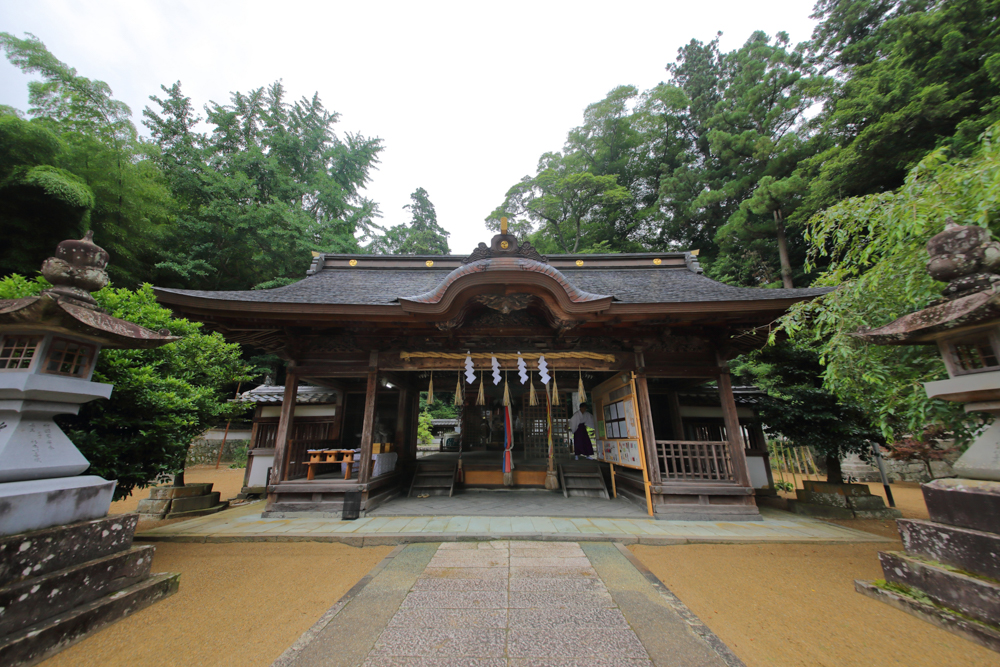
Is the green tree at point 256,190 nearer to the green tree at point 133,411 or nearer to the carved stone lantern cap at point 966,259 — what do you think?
the green tree at point 133,411

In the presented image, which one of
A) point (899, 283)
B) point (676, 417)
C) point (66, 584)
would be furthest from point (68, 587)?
point (676, 417)

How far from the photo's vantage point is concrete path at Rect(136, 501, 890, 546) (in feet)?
16.4

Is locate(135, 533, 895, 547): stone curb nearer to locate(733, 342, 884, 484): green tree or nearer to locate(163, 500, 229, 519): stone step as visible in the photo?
locate(733, 342, 884, 484): green tree

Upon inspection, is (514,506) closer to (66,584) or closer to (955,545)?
(955,545)

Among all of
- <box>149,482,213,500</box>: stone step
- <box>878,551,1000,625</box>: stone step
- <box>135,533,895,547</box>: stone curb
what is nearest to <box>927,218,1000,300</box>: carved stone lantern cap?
<box>878,551,1000,625</box>: stone step

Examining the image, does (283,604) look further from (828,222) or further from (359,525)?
(828,222)

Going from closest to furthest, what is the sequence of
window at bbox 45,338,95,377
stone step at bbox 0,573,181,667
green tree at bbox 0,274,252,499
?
stone step at bbox 0,573,181,667 → window at bbox 45,338,95,377 → green tree at bbox 0,274,252,499

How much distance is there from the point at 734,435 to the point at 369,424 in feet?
22.4

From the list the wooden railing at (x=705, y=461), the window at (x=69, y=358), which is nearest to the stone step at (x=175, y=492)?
the window at (x=69, y=358)

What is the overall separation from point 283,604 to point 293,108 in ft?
105

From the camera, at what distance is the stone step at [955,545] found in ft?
8.77

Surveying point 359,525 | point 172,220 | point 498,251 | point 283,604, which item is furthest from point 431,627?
point 172,220

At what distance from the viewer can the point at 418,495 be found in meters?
8.09

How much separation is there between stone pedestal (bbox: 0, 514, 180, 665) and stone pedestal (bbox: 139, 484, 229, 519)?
16.3 ft
